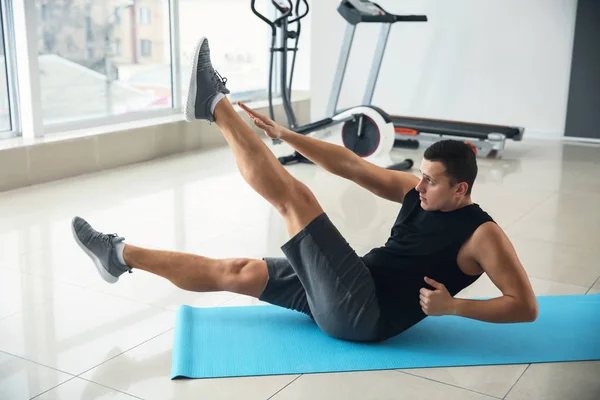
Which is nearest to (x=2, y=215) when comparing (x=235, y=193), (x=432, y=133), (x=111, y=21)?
(x=235, y=193)

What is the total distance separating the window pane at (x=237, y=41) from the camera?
7.58 metres

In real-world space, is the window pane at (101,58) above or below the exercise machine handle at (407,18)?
below

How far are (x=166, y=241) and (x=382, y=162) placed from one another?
221 cm

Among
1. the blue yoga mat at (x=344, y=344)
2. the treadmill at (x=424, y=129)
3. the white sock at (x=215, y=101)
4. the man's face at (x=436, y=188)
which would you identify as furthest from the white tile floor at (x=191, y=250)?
the white sock at (x=215, y=101)

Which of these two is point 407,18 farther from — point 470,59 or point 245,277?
point 245,277

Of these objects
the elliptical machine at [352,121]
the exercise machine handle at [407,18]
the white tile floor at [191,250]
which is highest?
the exercise machine handle at [407,18]

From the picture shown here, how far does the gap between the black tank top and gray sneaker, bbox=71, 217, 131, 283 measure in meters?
0.85

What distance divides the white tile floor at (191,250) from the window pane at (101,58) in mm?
841

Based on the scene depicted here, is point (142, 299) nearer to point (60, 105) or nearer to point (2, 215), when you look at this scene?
point (2, 215)

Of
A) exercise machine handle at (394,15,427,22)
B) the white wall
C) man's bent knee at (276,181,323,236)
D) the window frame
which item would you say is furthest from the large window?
man's bent knee at (276,181,323,236)

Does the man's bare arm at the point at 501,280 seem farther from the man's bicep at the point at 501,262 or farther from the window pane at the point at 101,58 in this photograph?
the window pane at the point at 101,58

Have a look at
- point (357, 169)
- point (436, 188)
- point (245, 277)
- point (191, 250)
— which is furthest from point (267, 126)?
point (191, 250)

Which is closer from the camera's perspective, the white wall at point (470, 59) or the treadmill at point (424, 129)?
the treadmill at point (424, 129)

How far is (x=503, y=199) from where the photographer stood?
187 inches
